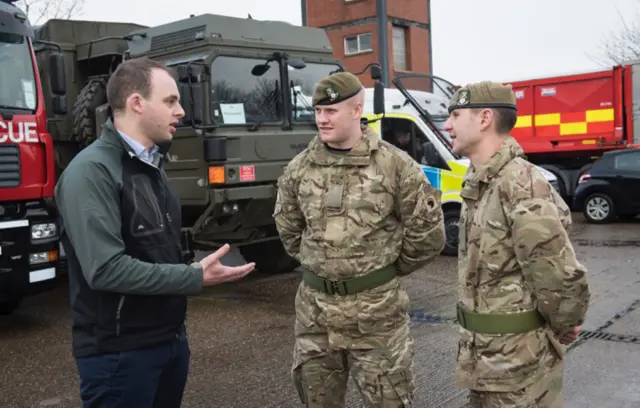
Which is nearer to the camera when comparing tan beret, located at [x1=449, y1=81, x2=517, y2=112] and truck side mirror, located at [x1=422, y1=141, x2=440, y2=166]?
tan beret, located at [x1=449, y1=81, x2=517, y2=112]

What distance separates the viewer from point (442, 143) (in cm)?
925

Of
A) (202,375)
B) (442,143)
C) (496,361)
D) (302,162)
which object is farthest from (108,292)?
(442,143)

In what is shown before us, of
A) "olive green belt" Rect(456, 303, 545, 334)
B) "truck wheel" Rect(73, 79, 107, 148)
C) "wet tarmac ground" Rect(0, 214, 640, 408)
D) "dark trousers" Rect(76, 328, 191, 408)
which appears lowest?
"wet tarmac ground" Rect(0, 214, 640, 408)

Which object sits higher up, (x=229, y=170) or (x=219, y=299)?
(x=229, y=170)

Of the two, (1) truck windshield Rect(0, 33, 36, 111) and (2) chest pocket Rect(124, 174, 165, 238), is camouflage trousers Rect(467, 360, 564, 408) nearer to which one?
(2) chest pocket Rect(124, 174, 165, 238)

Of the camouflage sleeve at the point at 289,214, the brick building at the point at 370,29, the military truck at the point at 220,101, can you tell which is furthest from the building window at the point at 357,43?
the camouflage sleeve at the point at 289,214

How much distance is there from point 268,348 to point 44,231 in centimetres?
224

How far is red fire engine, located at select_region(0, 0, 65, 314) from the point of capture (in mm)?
5574

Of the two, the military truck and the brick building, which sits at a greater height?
the brick building

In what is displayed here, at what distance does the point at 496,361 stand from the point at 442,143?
23.5 ft

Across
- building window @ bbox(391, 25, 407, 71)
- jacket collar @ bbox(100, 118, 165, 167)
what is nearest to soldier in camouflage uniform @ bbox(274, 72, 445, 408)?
jacket collar @ bbox(100, 118, 165, 167)

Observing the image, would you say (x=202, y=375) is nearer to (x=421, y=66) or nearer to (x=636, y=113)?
(x=636, y=113)

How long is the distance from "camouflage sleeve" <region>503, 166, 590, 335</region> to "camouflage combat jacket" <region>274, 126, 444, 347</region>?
63 centimetres

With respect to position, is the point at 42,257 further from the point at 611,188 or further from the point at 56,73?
the point at 611,188
